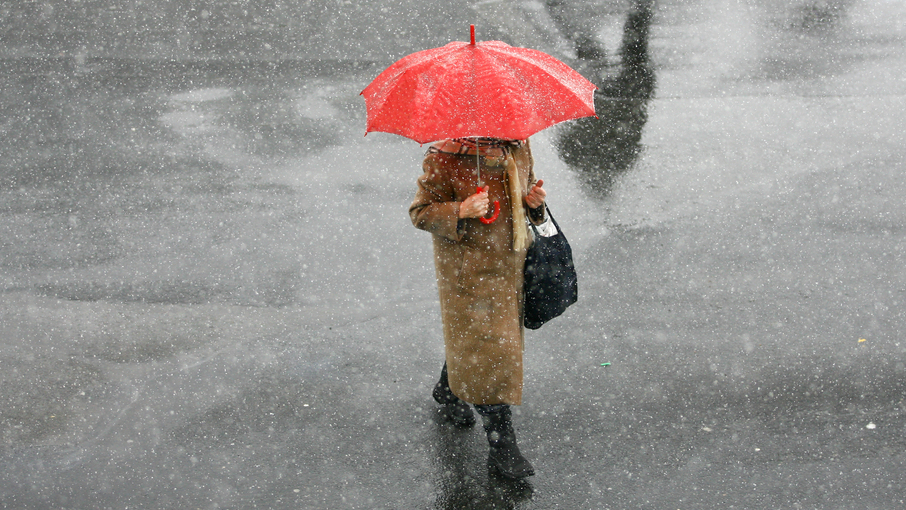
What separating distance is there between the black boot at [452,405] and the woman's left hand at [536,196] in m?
1.19

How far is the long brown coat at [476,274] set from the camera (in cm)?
359

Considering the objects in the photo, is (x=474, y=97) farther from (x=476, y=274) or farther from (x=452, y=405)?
(x=452, y=405)

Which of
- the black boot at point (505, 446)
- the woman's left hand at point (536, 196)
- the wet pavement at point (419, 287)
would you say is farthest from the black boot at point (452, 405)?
the woman's left hand at point (536, 196)

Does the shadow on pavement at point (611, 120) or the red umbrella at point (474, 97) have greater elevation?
the red umbrella at point (474, 97)

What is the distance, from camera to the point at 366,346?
4969 millimetres

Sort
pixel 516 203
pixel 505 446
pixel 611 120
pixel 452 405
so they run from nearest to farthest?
1. pixel 516 203
2. pixel 505 446
3. pixel 452 405
4. pixel 611 120

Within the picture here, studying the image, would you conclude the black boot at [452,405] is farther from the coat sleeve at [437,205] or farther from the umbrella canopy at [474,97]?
the umbrella canopy at [474,97]

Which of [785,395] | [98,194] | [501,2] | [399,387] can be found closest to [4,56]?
[98,194]

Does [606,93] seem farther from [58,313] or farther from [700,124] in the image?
[58,313]

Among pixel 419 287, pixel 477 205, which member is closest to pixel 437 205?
pixel 477 205

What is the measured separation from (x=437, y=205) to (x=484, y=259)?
35 cm

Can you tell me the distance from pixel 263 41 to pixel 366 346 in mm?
4013

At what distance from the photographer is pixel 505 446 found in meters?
4.04

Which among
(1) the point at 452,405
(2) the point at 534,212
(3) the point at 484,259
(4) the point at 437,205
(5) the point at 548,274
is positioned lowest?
(1) the point at 452,405
